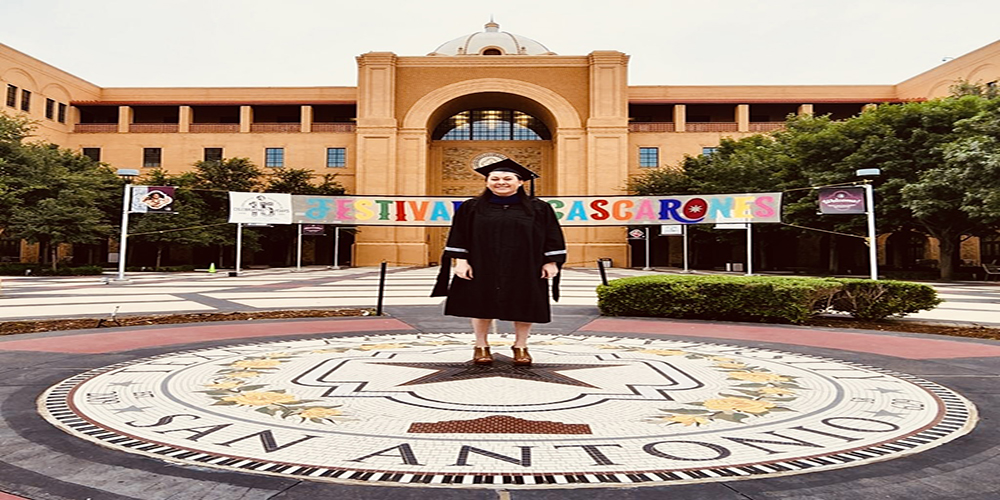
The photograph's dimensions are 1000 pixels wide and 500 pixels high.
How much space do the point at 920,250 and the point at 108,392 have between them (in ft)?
174

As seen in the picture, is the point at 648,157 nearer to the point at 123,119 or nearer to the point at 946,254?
the point at 946,254

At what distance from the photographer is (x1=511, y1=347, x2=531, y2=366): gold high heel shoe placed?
5949 mm

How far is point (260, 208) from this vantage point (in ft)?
71.9

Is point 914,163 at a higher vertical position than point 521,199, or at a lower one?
higher

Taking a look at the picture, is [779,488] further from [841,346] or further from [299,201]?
[299,201]

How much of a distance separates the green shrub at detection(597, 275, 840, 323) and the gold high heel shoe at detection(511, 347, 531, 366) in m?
6.06

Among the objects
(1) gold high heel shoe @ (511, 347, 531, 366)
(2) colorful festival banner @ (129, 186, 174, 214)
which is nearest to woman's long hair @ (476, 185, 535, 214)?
(1) gold high heel shoe @ (511, 347, 531, 366)

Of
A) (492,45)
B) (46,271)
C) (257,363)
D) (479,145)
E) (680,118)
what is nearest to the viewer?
(257,363)

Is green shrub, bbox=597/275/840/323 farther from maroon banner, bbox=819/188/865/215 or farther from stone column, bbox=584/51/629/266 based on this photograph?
stone column, bbox=584/51/629/266

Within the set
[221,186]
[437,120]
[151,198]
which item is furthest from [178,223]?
[437,120]

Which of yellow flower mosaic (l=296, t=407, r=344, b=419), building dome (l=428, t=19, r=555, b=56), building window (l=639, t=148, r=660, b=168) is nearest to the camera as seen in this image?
yellow flower mosaic (l=296, t=407, r=344, b=419)

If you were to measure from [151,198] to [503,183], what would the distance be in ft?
77.1

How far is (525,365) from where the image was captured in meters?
5.93

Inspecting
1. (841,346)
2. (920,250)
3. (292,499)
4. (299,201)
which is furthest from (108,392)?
(920,250)
